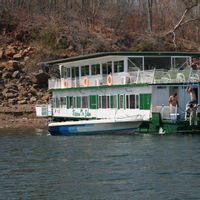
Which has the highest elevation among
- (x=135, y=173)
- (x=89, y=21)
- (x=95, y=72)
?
(x=89, y=21)

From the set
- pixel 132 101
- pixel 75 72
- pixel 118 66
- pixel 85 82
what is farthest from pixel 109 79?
pixel 75 72

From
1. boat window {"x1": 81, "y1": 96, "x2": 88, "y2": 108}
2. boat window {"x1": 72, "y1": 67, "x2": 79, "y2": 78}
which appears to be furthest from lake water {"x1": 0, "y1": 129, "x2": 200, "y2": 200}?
boat window {"x1": 72, "y1": 67, "x2": 79, "y2": 78}

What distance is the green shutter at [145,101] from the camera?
137ft

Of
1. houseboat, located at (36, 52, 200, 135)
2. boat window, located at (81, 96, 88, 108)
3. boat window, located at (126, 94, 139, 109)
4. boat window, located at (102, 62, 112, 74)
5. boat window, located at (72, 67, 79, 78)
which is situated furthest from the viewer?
boat window, located at (72, 67, 79, 78)

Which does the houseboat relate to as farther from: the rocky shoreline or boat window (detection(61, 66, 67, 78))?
the rocky shoreline

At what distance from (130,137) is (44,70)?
26.5 m

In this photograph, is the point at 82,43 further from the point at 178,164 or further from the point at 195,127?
the point at 178,164

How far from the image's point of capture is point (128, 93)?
143ft

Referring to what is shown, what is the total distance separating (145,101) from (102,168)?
50.9ft

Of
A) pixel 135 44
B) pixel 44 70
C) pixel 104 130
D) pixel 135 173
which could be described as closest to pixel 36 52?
pixel 44 70

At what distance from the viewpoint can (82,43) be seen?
73.8m

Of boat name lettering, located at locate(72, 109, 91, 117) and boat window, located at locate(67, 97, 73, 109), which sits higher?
boat window, located at locate(67, 97, 73, 109)

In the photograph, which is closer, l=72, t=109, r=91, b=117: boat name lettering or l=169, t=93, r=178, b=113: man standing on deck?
l=169, t=93, r=178, b=113: man standing on deck

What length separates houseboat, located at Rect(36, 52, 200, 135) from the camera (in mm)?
40984
